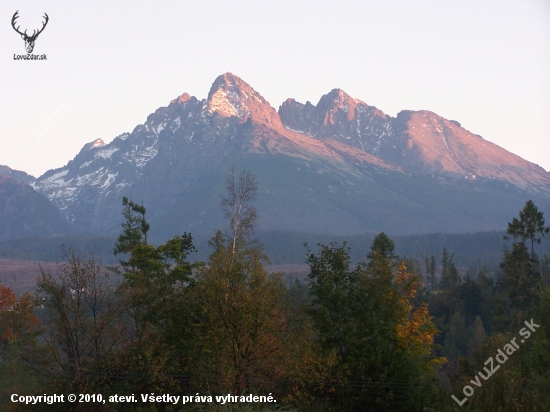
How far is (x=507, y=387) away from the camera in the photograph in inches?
1286

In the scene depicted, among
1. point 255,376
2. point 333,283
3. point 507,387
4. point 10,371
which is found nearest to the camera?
point 507,387

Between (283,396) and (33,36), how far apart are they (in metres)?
32.9

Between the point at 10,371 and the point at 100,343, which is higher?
the point at 100,343

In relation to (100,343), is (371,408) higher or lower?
lower

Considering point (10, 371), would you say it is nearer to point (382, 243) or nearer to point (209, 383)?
point (209, 383)

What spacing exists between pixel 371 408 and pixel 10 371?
27.5 m

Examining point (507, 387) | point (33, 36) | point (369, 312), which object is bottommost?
point (507, 387)

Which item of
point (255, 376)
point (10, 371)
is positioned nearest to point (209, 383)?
point (255, 376)

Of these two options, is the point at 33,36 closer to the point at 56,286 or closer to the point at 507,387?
the point at 56,286

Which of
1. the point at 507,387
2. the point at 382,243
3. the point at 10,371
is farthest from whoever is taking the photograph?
the point at 382,243

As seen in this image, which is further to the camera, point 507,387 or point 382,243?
point 382,243

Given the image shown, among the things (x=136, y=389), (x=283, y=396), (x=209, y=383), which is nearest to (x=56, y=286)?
(x=136, y=389)

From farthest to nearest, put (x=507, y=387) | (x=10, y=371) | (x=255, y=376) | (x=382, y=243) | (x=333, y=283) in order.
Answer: (x=382, y=243) < (x=10, y=371) < (x=333, y=283) < (x=255, y=376) < (x=507, y=387)

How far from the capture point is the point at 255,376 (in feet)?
118
